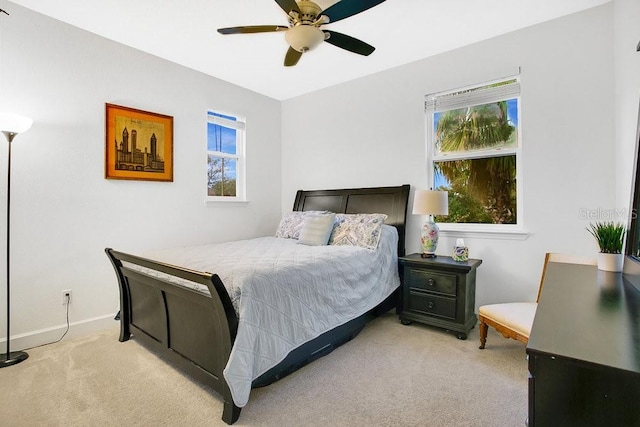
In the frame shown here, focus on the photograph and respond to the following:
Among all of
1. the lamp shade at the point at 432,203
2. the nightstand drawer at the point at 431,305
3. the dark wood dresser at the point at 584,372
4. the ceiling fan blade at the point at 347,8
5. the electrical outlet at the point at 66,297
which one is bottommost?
the nightstand drawer at the point at 431,305

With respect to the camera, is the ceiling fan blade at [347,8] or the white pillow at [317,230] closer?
the ceiling fan blade at [347,8]

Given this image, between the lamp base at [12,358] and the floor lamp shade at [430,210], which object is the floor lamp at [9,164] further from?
→ the floor lamp shade at [430,210]

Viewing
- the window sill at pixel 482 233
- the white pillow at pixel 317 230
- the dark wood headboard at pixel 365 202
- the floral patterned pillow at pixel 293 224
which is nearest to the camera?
the window sill at pixel 482 233

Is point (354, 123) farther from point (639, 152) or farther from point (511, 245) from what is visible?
point (639, 152)

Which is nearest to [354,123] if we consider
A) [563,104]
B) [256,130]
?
[256,130]

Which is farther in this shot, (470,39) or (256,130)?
(256,130)

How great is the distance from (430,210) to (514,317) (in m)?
1.10

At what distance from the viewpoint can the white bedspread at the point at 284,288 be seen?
170 cm

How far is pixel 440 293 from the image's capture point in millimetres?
2816

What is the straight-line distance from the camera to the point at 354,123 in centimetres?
395

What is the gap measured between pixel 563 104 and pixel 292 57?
229cm

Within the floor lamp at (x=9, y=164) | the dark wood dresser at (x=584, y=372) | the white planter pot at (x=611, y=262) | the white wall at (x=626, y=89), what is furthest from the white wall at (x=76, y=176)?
the white wall at (x=626, y=89)

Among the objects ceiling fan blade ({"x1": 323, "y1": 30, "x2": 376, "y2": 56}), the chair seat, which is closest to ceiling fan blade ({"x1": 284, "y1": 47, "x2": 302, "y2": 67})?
ceiling fan blade ({"x1": 323, "y1": 30, "x2": 376, "y2": 56})

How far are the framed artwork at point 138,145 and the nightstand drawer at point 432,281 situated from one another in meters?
2.71
